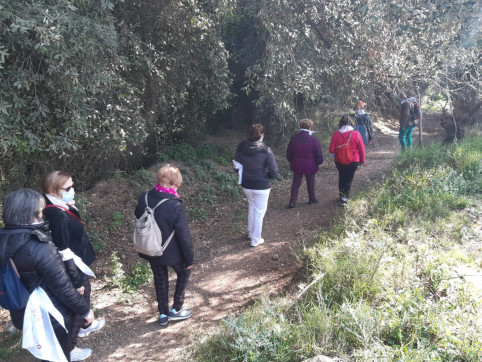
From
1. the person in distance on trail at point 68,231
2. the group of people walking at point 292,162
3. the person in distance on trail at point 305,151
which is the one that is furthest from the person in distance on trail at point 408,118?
the person in distance on trail at point 68,231

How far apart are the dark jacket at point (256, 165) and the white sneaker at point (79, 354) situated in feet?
9.71

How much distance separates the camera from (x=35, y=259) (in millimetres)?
2662

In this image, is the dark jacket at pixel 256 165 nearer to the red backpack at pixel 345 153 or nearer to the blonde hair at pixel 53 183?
the red backpack at pixel 345 153

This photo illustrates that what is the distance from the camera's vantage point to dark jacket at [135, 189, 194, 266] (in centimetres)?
362

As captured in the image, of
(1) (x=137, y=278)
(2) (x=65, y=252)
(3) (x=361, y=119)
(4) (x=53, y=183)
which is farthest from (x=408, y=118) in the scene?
(2) (x=65, y=252)

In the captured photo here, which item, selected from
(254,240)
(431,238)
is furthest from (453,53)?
(254,240)

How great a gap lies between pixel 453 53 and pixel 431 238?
16.6 feet

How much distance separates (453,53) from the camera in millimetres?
7863

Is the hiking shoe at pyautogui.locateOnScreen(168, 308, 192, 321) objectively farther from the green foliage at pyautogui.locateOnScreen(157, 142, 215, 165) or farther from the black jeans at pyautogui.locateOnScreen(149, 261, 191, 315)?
the green foliage at pyautogui.locateOnScreen(157, 142, 215, 165)

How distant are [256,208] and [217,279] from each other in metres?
1.21

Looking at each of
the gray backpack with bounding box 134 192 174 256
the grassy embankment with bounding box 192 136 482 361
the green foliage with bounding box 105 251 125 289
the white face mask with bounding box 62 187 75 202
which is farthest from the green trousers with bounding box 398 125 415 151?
the white face mask with bounding box 62 187 75 202

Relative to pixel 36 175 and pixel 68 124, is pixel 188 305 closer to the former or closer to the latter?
pixel 68 124

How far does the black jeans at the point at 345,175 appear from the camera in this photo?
6.96 meters

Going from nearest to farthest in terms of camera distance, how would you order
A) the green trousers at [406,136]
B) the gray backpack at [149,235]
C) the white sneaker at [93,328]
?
the gray backpack at [149,235]
the white sneaker at [93,328]
the green trousers at [406,136]
